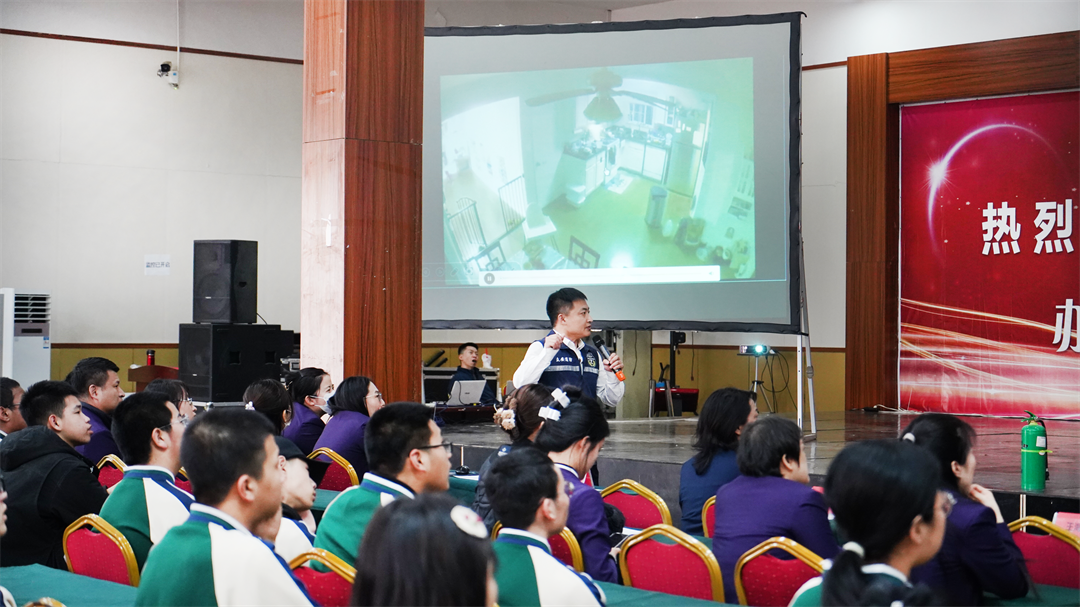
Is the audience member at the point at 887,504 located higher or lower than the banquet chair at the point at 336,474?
higher

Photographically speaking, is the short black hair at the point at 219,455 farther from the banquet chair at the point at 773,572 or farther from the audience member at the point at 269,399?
the audience member at the point at 269,399

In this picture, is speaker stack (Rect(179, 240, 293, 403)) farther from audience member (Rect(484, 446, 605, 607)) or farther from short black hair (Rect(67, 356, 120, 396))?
audience member (Rect(484, 446, 605, 607))

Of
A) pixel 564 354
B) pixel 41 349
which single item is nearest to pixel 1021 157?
pixel 564 354

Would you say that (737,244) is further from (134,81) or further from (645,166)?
(134,81)

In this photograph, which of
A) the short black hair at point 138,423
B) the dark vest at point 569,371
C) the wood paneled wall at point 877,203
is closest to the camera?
the short black hair at point 138,423

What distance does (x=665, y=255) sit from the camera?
7344 millimetres

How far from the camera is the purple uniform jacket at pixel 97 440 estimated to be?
452 cm

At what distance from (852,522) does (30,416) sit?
3.24 metres

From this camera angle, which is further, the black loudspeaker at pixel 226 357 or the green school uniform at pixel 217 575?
the black loudspeaker at pixel 226 357

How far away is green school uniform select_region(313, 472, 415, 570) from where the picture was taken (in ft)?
8.67

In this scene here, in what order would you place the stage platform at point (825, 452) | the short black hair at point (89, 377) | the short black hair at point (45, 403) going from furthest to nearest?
the short black hair at point (89, 377)
the stage platform at point (825, 452)
the short black hair at point (45, 403)

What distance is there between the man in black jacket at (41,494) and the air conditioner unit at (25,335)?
533 cm

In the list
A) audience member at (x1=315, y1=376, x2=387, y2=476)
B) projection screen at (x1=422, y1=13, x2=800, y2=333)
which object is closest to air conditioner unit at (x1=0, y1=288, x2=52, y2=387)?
projection screen at (x1=422, y1=13, x2=800, y2=333)

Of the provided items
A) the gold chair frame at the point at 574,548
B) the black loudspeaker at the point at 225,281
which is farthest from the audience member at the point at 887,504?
the black loudspeaker at the point at 225,281
